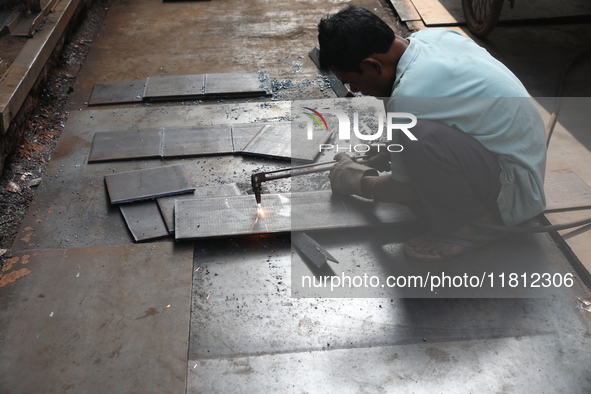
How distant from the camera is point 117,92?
14.9 feet

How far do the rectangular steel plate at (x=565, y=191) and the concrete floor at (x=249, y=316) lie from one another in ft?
0.48

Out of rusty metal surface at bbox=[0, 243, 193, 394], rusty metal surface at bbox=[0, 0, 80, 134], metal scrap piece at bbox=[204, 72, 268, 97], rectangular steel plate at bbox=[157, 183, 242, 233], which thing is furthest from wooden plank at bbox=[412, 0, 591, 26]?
rusty metal surface at bbox=[0, 243, 193, 394]

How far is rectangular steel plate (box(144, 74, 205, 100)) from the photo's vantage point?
4480mm

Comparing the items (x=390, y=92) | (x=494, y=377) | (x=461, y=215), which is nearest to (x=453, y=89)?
(x=390, y=92)

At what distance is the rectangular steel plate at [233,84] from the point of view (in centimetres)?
450

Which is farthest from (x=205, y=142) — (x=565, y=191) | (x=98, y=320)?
(x=565, y=191)

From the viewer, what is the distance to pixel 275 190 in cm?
339

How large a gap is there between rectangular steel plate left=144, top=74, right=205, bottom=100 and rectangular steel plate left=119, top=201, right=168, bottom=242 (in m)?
1.53

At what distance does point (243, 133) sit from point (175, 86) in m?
1.07

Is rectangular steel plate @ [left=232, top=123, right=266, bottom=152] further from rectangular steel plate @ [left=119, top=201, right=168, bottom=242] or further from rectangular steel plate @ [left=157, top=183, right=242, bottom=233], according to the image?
rectangular steel plate @ [left=119, top=201, right=168, bottom=242]

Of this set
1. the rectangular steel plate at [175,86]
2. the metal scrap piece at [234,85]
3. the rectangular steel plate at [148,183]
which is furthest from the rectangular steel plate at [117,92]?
the rectangular steel plate at [148,183]

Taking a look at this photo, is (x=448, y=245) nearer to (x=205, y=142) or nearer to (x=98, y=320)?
(x=98, y=320)

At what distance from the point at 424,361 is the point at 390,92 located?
138 cm

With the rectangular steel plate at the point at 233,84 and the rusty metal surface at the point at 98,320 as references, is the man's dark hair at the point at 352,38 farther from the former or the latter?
the rectangular steel plate at the point at 233,84
